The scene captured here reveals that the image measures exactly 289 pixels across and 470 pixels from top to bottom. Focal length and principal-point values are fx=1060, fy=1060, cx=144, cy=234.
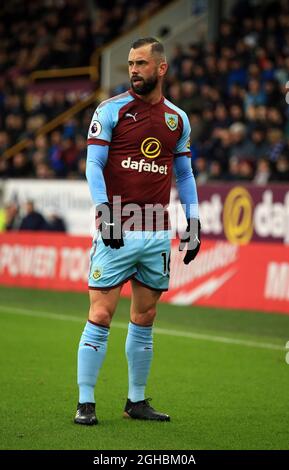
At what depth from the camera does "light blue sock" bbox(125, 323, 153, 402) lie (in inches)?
288

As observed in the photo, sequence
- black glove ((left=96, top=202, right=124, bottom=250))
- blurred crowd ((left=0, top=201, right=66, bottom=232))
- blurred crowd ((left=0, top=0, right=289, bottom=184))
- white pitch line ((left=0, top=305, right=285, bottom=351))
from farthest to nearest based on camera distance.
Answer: blurred crowd ((left=0, top=201, right=66, bottom=232))
blurred crowd ((left=0, top=0, right=289, bottom=184))
white pitch line ((left=0, top=305, right=285, bottom=351))
black glove ((left=96, top=202, right=124, bottom=250))

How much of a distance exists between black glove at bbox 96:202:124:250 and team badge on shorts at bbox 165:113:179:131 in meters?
0.76

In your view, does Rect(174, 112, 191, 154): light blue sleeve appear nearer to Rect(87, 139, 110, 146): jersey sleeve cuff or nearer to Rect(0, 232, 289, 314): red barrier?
Rect(87, 139, 110, 146): jersey sleeve cuff

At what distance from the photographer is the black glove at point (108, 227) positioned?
22.4ft

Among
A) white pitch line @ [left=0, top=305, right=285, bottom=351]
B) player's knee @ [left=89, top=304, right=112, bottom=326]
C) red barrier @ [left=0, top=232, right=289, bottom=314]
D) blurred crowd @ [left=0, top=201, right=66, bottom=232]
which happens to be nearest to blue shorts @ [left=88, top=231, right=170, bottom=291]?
player's knee @ [left=89, top=304, right=112, bottom=326]

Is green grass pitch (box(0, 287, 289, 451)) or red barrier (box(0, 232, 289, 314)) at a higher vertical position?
red barrier (box(0, 232, 289, 314))

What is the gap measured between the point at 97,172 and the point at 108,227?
0.36 m

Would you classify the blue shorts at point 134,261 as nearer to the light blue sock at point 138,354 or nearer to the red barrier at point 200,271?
the light blue sock at point 138,354

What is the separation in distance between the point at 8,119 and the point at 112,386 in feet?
63.0

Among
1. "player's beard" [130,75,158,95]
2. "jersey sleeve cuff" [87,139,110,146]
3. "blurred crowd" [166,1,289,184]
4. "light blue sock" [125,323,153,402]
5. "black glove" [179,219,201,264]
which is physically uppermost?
"blurred crowd" [166,1,289,184]

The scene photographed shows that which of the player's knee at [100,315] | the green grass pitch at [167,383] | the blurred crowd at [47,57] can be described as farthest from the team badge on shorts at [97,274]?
the blurred crowd at [47,57]

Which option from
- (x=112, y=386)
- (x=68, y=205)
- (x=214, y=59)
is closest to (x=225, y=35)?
(x=214, y=59)

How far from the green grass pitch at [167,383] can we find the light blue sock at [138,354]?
0.85 ft

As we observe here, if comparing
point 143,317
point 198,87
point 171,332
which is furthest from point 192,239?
point 198,87
